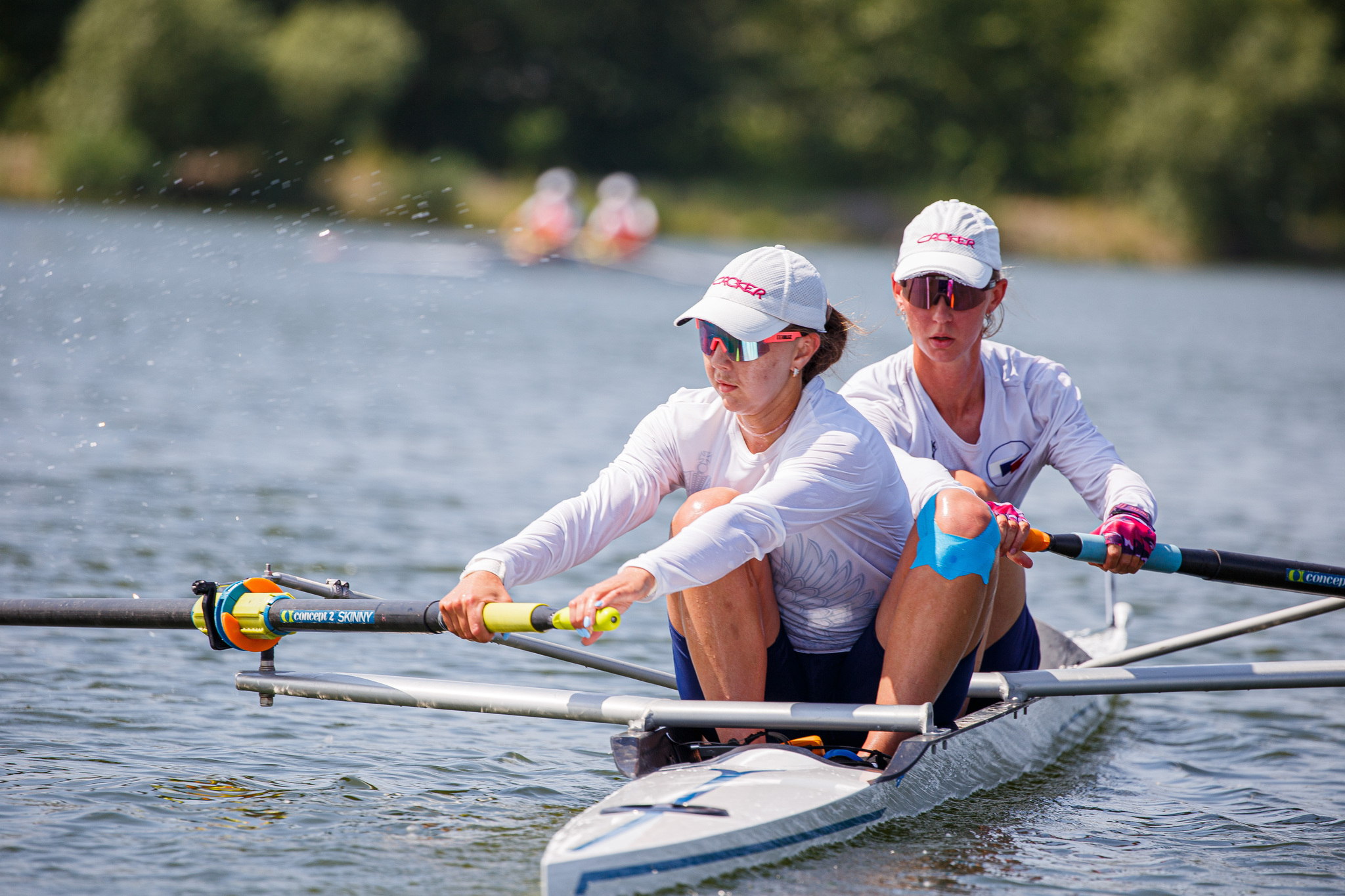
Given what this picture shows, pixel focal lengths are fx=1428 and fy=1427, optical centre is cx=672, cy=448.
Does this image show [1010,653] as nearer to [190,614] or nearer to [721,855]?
[721,855]

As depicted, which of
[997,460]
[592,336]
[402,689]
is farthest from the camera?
[592,336]

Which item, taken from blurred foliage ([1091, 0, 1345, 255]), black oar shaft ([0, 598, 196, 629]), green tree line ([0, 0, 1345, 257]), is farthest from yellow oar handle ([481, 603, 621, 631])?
blurred foliage ([1091, 0, 1345, 255])

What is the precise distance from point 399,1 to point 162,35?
38.3 feet

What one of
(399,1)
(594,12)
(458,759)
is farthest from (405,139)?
(458,759)

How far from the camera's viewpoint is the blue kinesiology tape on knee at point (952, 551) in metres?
3.60

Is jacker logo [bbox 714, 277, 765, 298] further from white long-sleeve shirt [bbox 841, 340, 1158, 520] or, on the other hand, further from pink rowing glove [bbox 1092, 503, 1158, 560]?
pink rowing glove [bbox 1092, 503, 1158, 560]

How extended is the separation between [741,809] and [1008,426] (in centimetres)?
166

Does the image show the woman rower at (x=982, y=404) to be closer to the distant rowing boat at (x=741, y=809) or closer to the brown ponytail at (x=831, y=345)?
the brown ponytail at (x=831, y=345)

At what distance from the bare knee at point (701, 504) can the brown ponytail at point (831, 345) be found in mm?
385

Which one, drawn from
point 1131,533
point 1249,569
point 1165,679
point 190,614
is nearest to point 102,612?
point 190,614

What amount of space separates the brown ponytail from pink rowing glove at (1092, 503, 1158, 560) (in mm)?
968

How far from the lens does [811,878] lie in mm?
3518

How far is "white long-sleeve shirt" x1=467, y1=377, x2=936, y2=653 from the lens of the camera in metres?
3.52

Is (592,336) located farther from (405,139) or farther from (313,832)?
(405,139)
